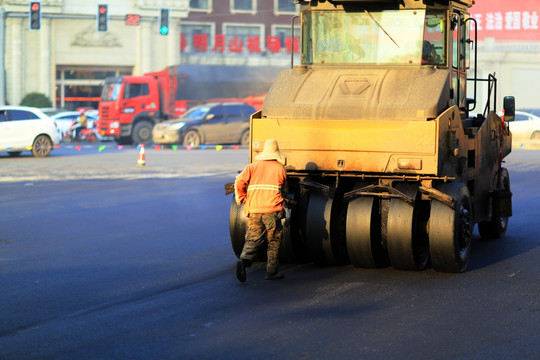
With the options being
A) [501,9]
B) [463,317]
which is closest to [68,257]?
[463,317]

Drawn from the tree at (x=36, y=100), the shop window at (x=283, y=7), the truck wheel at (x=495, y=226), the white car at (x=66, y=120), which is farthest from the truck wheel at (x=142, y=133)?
the shop window at (x=283, y=7)

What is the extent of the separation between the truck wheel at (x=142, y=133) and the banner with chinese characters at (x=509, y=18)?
87.1 feet

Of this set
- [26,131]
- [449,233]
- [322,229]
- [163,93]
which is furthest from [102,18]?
[449,233]

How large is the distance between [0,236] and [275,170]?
541 centimetres

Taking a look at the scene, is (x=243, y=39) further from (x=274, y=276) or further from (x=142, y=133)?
(x=274, y=276)

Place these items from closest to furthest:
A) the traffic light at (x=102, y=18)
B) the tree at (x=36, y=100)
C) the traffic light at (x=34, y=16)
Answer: the traffic light at (x=34, y=16) < the traffic light at (x=102, y=18) < the tree at (x=36, y=100)

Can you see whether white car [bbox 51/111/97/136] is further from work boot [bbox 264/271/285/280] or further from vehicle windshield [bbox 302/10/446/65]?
A: work boot [bbox 264/271/285/280]

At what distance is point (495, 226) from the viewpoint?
1302 cm

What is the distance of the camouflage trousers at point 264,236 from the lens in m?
9.80

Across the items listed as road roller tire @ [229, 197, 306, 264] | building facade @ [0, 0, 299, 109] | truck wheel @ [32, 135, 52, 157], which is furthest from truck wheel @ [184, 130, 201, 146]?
road roller tire @ [229, 197, 306, 264]

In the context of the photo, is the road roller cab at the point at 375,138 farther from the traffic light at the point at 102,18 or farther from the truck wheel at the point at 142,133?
the traffic light at the point at 102,18

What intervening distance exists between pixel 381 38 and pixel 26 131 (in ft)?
66.7

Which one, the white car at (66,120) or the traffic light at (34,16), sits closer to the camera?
the traffic light at (34,16)

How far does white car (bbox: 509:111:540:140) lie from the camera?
40188mm
